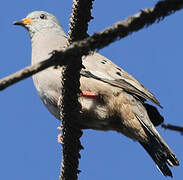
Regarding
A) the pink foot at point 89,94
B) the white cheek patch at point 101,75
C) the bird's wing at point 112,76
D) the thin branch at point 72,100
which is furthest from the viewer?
the white cheek patch at point 101,75

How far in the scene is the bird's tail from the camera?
6.15 metres

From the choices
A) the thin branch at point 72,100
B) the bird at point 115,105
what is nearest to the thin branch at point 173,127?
the thin branch at point 72,100

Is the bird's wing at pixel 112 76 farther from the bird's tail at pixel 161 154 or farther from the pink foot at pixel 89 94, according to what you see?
the bird's tail at pixel 161 154

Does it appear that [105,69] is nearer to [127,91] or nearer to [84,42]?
[127,91]

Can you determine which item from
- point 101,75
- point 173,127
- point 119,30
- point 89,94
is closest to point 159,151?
point 89,94

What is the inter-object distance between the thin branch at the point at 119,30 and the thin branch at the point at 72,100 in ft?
2.16

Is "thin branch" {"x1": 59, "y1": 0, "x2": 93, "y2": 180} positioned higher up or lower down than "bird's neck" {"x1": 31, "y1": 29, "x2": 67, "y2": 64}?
lower down

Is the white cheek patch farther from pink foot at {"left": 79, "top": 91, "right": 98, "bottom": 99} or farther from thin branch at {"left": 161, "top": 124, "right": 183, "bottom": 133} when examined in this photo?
thin branch at {"left": 161, "top": 124, "right": 183, "bottom": 133}

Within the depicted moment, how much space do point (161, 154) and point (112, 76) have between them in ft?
4.54

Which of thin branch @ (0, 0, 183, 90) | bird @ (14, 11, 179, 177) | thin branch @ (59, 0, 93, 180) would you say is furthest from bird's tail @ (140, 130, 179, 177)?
thin branch @ (0, 0, 183, 90)

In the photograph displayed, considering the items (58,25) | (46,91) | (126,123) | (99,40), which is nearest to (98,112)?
(126,123)

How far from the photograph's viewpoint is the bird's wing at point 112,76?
6.56 metres

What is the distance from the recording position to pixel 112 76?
680 centimetres

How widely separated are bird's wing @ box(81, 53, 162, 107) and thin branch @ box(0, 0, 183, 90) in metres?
3.73
